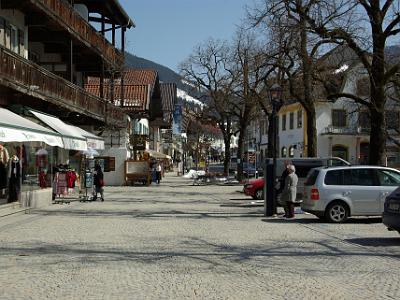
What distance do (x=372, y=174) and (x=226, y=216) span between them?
469 centimetres

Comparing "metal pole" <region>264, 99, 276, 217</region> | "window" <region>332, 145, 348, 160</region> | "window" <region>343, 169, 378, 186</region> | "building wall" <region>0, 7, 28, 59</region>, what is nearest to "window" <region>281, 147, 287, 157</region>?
"window" <region>332, 145, 348, 160</region>

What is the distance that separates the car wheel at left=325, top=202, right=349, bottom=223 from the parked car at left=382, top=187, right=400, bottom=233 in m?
4.06

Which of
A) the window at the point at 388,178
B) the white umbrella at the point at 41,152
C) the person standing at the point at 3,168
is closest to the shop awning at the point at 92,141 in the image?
the white umbrella at the point at 41,152

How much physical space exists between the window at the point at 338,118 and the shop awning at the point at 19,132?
47.6 meters

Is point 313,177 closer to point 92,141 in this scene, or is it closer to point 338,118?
point 92,141

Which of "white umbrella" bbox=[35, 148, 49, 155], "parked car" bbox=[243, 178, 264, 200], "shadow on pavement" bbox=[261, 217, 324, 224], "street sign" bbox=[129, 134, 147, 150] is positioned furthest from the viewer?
"street sign" bbox=[129, 134, 147, 150]

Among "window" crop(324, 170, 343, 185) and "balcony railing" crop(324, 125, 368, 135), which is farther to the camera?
"balcony railing" crop(324, 125, 368, 135)

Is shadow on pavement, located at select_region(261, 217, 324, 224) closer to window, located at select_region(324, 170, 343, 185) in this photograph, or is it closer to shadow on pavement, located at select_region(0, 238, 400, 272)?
window, located at select_region(324, 170, 343, 185)

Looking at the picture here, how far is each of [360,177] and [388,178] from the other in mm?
816

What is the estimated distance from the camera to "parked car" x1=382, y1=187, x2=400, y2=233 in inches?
488

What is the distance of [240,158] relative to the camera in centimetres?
5003

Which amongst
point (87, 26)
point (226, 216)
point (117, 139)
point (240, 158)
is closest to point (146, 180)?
point (117, 139)

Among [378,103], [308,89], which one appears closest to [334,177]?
[378,103]

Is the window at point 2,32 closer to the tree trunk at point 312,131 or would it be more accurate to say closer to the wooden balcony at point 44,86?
the wooden balcony at point 44,86
